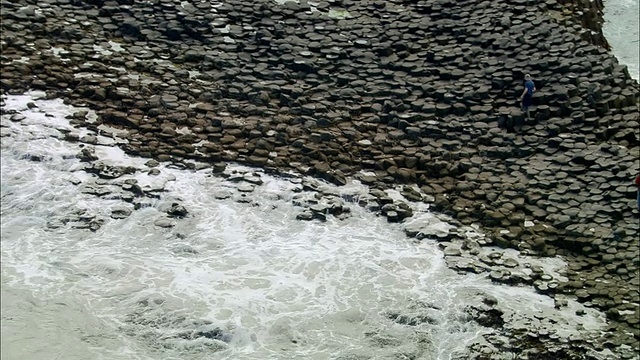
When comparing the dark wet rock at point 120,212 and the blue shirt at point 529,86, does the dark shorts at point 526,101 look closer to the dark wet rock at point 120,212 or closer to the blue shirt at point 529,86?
the blue shirt at point 529,86

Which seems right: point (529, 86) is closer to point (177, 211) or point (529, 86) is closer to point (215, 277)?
point (177, 211)

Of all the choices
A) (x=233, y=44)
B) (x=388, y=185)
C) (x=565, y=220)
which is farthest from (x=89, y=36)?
(x=565, y=220)

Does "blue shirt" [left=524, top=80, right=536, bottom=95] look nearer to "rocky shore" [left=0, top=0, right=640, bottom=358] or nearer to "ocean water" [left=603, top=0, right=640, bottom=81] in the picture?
"rocky shore" [left=0, top=0, right=640, bottom=358]

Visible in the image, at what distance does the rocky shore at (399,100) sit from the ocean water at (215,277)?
484 millimetres

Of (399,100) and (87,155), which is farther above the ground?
(399,100)

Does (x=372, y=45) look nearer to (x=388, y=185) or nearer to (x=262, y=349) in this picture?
(x=388, y=185)

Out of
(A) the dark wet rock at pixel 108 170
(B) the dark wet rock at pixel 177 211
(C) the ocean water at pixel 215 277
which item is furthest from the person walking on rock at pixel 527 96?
(A) the dark wet rock at pixel 108 170

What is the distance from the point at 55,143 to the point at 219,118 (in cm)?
285

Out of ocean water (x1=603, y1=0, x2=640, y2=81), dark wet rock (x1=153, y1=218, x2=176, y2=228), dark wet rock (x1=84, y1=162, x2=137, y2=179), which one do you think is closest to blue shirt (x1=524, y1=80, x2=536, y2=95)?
ocean water (x1=603, y1=0, x2=640, y2=81)

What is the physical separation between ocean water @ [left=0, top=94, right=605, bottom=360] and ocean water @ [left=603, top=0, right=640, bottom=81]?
8107 millimetres

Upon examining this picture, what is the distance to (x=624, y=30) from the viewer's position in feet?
71.2

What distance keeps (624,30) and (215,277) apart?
13.1 meters

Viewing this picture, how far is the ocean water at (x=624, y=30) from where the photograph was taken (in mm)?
20406

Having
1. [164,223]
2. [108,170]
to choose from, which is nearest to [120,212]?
[164,223]
